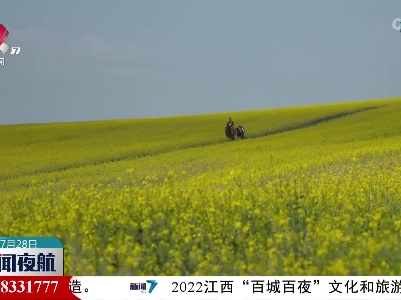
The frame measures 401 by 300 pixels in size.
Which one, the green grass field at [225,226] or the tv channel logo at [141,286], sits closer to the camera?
the tv channel logo at [141,286]

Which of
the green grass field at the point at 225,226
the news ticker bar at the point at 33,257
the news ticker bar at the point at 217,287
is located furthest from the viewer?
the green grass field at the point at 225,226

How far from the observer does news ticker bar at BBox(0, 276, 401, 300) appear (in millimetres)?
7168

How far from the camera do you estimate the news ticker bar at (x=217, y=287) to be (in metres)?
7.17

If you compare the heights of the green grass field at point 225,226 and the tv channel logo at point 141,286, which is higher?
the green grass field at point 225,226

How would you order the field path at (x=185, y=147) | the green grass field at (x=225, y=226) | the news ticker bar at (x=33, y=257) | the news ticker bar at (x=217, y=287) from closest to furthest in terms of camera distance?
the news ticker bar at (x=217, y=287) < the news ticker bar at (x=33, y=257) < the green grass field at (x=225, y=226) < the field path at (x=185, y=147)

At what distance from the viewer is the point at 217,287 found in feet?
23.7

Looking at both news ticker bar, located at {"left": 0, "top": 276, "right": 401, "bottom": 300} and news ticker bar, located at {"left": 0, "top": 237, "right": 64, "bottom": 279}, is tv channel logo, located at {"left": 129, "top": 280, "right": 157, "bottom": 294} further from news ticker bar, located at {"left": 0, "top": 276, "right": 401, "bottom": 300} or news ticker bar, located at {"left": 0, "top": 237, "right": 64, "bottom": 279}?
news ticker bar, located at {"left": 0, "top": 237, "right": 64, "bottom": 279}

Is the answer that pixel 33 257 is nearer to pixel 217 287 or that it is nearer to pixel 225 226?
pixel 217 287

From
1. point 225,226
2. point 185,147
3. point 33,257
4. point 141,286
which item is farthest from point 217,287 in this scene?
point 185,147

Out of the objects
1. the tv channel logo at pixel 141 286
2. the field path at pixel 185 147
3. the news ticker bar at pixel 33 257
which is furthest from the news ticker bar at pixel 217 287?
the field path at pixel 185 147

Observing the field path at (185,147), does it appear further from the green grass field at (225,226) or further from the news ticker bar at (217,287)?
the news ticker bar at (217,287)

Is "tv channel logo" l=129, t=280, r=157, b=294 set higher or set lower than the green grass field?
lower

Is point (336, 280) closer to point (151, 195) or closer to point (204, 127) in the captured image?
point (151, 195)

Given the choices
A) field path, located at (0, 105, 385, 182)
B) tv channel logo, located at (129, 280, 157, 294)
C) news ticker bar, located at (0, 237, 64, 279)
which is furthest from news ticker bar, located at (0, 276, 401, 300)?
field path, located at (0, 105, 385, 182)
